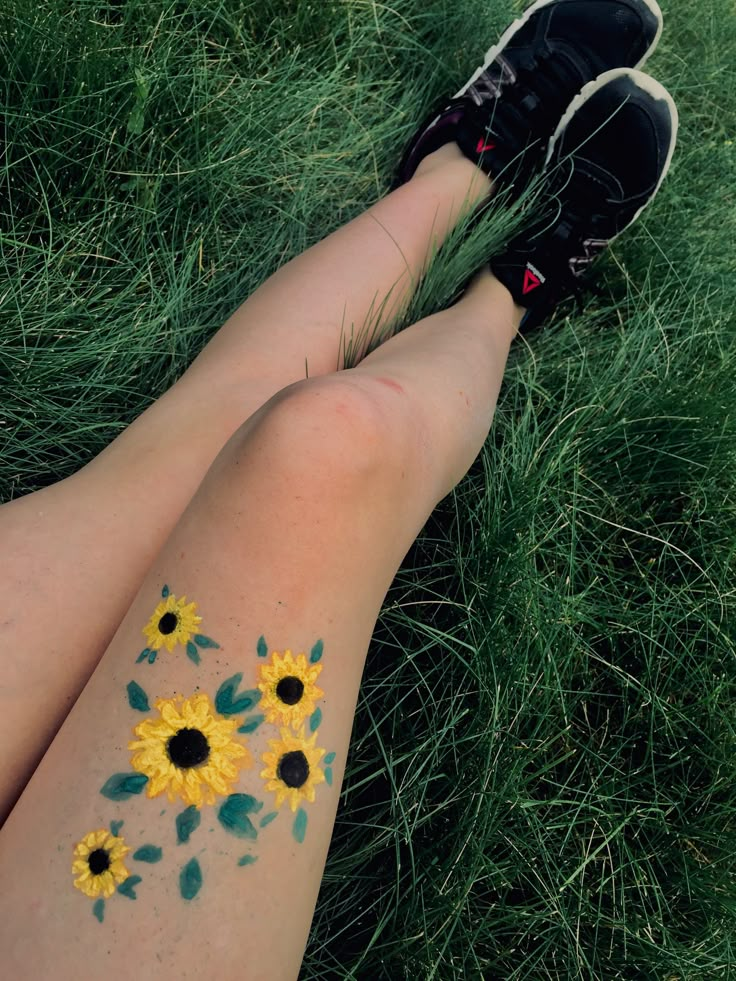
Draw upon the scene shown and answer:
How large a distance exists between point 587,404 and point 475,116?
0.72 metres

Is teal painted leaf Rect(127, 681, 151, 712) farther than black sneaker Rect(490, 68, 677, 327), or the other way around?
black sneaker Rect(490, 68, 677, 327)

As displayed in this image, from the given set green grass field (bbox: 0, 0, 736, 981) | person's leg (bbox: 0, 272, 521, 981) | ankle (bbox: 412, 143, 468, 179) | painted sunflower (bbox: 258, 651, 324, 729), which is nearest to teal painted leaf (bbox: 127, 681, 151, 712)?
person's leg (bbox: 0, 272, 521, 981)

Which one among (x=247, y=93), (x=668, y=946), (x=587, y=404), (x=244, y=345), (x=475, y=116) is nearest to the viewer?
(x=668, y=946)

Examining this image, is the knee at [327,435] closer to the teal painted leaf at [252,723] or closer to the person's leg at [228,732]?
the person's leg at [228,732]

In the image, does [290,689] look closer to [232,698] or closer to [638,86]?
[232,698]

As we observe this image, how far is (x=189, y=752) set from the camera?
0.63 meters

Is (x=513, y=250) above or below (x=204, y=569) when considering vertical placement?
below

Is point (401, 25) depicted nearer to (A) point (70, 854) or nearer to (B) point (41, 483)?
→ (B) point (41, 483)

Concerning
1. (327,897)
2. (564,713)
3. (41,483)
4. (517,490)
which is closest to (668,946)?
(564,713)

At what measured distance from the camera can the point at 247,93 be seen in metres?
1.37

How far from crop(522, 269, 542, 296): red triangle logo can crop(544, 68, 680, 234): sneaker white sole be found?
232 millimetres

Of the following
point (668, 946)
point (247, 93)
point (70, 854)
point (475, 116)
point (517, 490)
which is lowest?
point (668, 946)

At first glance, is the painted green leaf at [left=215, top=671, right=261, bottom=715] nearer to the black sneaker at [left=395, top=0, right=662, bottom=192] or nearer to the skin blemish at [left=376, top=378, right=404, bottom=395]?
the skin blemish at [left=376, top=378, right=404, bottom=395]

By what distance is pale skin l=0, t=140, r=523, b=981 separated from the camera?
0.58 m
